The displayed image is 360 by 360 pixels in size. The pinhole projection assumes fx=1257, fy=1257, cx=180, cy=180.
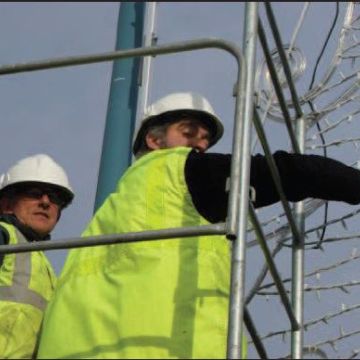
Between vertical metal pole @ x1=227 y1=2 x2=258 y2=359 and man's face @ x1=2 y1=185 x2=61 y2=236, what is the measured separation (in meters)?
1.84

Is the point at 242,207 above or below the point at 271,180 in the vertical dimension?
below

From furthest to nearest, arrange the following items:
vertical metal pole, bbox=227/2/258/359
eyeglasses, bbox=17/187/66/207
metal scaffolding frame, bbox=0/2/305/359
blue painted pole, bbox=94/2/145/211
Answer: blue painted pole, bbox=94/2/145/211 → eyeglasses, bbox=17/187/66/207 → metal scaffolding frame, bbox=0/2/305/359 → vertical metal pole, bbox=227/2/258/359

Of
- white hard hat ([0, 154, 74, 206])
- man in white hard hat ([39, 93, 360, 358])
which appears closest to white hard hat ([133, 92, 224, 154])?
man in white hard hat ([39, 93, 360, 358])

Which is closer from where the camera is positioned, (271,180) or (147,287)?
(147,287)

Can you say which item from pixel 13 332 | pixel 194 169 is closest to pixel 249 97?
pixel 194 169

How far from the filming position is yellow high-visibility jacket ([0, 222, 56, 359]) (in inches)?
200

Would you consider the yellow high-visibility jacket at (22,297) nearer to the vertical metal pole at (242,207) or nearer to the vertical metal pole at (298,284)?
the vertical metal pole at (298,284)

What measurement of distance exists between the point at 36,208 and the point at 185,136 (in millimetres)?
1125

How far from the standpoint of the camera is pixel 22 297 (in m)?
5.25

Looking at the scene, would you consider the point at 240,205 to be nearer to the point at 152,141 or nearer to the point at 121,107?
the point at 152,141

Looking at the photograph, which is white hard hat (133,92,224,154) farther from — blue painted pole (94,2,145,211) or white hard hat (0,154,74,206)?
blue painted pole (94,2,145,211)

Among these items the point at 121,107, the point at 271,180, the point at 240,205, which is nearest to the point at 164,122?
the point at 271,180

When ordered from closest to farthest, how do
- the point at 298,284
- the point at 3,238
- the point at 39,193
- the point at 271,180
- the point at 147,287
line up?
the point at 147,287 < the point at 271,180 < the point at 298,284 < the point at 3,238 < the point at 39,193

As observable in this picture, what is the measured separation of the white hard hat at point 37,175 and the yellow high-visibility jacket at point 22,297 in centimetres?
63
